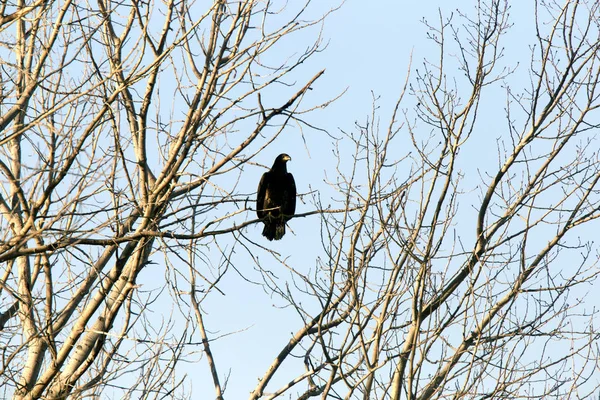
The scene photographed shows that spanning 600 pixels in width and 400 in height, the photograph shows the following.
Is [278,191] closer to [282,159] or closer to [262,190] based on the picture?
[262,190]

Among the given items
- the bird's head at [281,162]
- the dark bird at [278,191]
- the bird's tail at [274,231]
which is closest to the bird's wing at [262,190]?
the dark bird at [278,191]

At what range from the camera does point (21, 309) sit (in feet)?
14.3

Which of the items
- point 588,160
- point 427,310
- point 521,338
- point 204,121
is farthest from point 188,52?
point 588,160

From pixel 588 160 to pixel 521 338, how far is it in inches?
64.6

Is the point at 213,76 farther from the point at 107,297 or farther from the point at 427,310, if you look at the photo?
the point at 427,310

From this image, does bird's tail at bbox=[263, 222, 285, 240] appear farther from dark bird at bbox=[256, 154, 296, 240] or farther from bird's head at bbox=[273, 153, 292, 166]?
bird's head at bbox=[273, 153, 292, 166]

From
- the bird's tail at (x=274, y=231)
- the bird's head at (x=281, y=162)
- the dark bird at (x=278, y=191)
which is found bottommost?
the bird's tail at (x=274, y=231)

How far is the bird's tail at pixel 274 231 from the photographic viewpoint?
7.16 m

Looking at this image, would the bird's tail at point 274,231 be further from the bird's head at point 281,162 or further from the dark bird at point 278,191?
the bird's head at point 281,162

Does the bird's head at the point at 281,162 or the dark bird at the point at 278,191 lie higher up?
the bird's head at the point at 281,162

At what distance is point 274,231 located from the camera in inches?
282

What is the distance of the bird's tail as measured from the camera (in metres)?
7.16

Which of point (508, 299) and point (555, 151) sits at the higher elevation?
point (555, 151)

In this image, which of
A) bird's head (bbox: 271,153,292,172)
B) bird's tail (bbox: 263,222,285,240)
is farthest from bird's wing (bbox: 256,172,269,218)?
bird's tail (bbox: 263,222,285,240)
